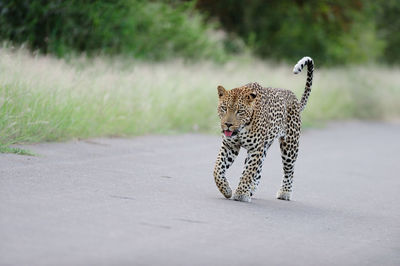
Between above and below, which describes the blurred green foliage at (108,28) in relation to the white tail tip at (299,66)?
above

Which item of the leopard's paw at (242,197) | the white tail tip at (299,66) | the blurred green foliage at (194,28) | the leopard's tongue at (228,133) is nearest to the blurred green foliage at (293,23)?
the blurred green foliage at (194,28)

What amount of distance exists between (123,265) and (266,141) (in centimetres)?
434

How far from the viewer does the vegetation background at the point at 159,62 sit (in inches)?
547

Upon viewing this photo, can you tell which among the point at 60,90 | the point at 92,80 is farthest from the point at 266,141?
the point at 92,80

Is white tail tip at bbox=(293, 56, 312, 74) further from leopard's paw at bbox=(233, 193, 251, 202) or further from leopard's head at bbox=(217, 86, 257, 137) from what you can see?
leopard's paw at bbox=(233, 193, 251, 202)

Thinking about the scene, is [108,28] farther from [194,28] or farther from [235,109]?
[235,109]

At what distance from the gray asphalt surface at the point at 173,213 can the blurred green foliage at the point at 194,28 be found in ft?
29.3

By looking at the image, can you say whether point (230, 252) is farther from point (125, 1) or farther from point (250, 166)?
point (125, 1)

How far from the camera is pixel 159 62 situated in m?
25.8

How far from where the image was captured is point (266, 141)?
10.0 metres

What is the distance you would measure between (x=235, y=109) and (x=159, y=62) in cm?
1660

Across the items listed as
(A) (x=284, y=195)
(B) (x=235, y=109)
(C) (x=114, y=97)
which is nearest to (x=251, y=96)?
(B) (x=235, y=109)

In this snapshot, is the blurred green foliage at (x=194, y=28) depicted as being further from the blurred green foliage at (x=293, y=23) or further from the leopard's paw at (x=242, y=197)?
the leopard's paw at (x=242, y=197)

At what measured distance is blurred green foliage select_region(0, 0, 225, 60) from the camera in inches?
874
